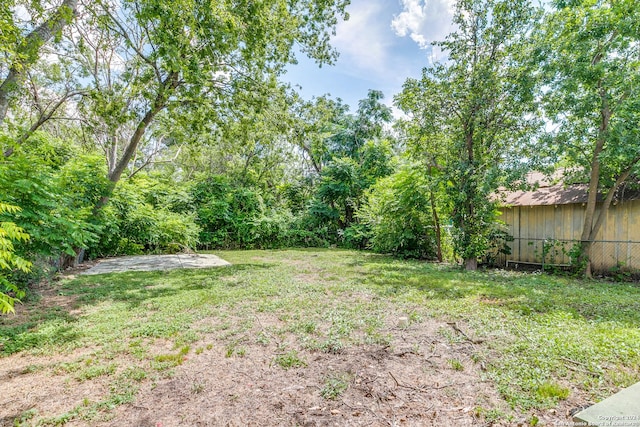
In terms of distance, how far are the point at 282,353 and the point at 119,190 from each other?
8.13m

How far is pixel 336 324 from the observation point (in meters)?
3.69

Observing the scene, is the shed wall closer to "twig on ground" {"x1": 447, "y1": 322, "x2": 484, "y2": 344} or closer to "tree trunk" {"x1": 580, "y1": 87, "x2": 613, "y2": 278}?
"tree trunk" {"x1": 580, "y1": 87, "x2": 613, "y2": 278}

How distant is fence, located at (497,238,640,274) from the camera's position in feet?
23.1

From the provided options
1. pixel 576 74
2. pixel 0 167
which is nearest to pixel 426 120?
pixel 576 74

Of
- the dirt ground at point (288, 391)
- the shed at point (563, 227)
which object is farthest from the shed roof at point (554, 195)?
the dirt ground at point (288, 391)

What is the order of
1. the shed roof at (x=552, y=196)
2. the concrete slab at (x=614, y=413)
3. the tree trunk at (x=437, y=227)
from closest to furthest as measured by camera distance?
the concrete slab at (x=614, y=413), the shed roof at (x=552, y=196), the tree trunk at (x=437, y=227)

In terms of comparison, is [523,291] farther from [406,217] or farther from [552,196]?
[406,217]

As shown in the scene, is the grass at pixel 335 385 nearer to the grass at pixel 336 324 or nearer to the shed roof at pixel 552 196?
the grass at pixel 336 324

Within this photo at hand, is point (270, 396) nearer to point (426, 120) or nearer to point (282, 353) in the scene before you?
point (282, 353)

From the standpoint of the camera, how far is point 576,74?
6203mm

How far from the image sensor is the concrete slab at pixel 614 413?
5.63ft

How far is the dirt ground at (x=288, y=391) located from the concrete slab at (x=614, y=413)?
0.18 metres

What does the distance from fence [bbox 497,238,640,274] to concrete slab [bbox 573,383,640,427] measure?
22.5ft

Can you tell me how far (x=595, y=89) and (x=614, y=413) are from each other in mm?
7162
